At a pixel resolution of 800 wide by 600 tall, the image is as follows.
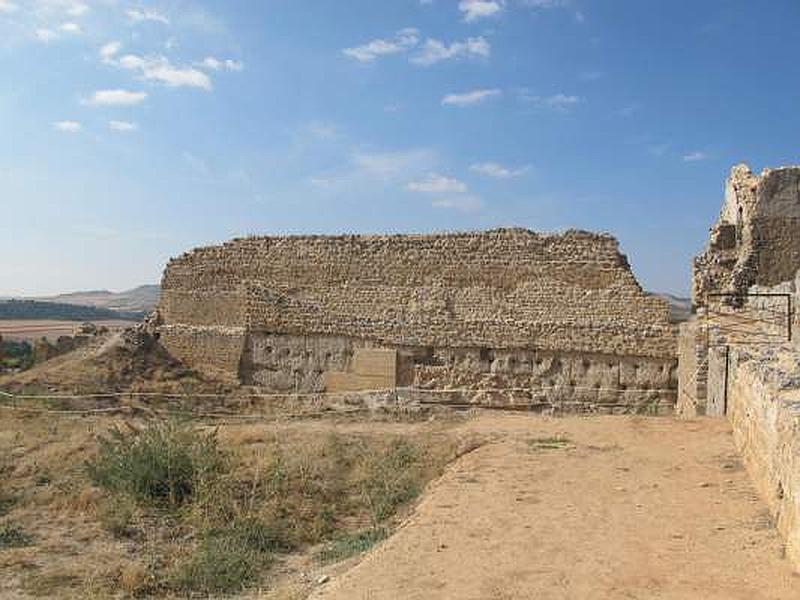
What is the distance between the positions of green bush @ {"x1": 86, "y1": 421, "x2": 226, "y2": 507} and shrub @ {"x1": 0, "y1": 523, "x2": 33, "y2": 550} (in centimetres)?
118

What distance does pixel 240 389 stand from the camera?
15.7m

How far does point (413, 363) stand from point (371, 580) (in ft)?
31.9

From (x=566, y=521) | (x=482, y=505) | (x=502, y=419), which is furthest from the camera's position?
(x=502, y=419)

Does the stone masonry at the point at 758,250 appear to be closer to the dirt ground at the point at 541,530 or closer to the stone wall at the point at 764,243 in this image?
the stone wall at the point at 764,243

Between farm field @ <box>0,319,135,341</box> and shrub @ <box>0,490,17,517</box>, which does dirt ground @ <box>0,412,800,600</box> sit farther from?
farm field @ <box>0,319,135,341</box>

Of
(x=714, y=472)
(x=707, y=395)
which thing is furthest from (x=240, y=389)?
(x=714, y=472)

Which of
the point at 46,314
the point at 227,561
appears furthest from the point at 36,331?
the point at 227,561

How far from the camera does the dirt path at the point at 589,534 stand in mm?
4562

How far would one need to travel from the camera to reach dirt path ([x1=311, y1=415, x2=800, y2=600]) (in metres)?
4.56

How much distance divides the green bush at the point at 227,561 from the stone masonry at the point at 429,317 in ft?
23.2

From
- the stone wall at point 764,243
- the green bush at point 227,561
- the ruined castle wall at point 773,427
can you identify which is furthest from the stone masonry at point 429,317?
the green bush at point 227,561

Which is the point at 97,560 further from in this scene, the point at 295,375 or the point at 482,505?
the point at 295,375

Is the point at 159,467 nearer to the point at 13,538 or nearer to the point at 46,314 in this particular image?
the point at 13,538

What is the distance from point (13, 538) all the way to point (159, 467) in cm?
170
